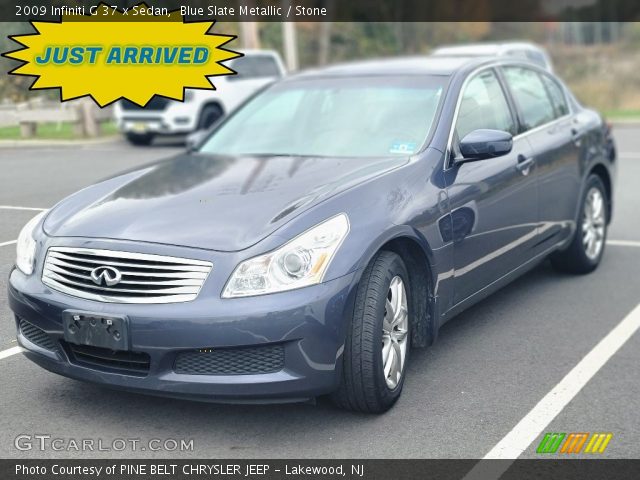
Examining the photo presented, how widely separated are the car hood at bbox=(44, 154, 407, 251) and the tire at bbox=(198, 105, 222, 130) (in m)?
14.3

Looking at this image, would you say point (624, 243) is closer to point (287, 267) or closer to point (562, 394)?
point (562, 394)

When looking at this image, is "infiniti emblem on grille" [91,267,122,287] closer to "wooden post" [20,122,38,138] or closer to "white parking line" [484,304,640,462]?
"white parking line" [484,304,640,462]

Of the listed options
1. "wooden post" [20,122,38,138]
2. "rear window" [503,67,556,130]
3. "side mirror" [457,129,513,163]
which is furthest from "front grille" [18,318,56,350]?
"wooden post" [20,122,38,138]

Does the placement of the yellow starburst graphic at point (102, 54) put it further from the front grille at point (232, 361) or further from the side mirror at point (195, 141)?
the front grille at point (232, 361)

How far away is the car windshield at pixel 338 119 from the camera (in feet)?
17.3

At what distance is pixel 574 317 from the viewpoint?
6004 millimetres

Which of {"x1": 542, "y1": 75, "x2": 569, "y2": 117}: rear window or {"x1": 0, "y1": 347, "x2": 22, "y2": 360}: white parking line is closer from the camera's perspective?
{"x1": 0, "y1": 347, "x2": 22, "y2": 360}: white parking line

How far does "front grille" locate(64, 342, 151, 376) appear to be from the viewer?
3930mm

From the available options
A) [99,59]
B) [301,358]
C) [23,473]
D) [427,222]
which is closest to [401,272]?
Result: [427,222]

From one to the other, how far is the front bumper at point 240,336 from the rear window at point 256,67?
1682 cm

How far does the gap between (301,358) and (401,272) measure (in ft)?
2.53

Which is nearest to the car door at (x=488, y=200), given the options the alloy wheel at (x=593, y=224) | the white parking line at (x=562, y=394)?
the white parking line at (x=562, y=394)

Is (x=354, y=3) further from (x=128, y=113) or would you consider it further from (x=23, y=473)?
(x=23, y=473)
